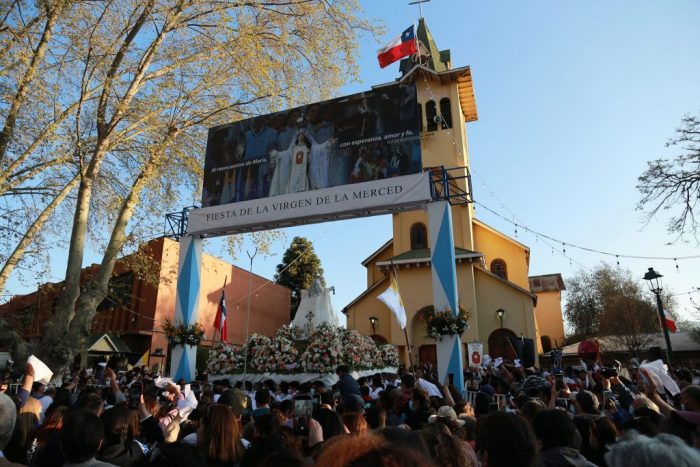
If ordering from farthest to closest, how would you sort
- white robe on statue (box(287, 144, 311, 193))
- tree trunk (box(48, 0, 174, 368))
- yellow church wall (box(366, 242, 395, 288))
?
yellow church wall (box(366, 242, 395, 288))
white robe on statue (box(287, 144, 311, 193))
tree trunk (box(48, 0, 174, 368))

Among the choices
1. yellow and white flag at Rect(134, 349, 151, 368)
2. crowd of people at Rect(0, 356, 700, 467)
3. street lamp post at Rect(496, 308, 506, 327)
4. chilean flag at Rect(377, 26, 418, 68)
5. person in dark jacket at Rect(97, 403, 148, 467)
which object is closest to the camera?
crowd of people at Rect(0, 356, 700, 467)

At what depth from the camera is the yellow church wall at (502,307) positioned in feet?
76.6

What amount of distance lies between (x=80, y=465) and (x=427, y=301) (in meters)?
21.9

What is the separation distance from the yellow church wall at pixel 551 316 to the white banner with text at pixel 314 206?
31069mm

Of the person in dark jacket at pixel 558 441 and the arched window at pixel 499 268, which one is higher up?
the arched window at pixel 499 268

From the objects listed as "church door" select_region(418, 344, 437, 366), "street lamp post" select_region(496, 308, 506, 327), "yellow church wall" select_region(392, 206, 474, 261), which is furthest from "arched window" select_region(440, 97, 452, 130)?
"church door" select_region(418, 344, 437, 366)

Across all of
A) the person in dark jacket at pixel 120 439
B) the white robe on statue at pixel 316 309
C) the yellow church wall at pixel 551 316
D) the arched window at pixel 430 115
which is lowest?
the person in dark jacket at pixel 120 439

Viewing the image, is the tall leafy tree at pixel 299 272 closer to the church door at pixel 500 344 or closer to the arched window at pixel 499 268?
the arched window at pixel 499 268

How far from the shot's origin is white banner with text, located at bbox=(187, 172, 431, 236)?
14.0 m

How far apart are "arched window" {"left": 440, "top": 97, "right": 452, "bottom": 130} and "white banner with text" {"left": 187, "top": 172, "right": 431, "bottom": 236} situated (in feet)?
49.1

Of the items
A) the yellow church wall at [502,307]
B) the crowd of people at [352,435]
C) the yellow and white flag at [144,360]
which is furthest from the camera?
the yellow and white flag at [144,360]

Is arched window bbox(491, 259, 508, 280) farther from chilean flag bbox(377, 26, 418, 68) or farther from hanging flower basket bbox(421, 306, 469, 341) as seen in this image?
hanging flower basket bbox(421, 306, 469, 341)

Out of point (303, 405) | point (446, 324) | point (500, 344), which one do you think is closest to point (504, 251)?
point (500, 344)

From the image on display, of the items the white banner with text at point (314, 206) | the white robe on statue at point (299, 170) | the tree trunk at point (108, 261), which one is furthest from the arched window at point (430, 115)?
the tree trunk at point (108, 261)
